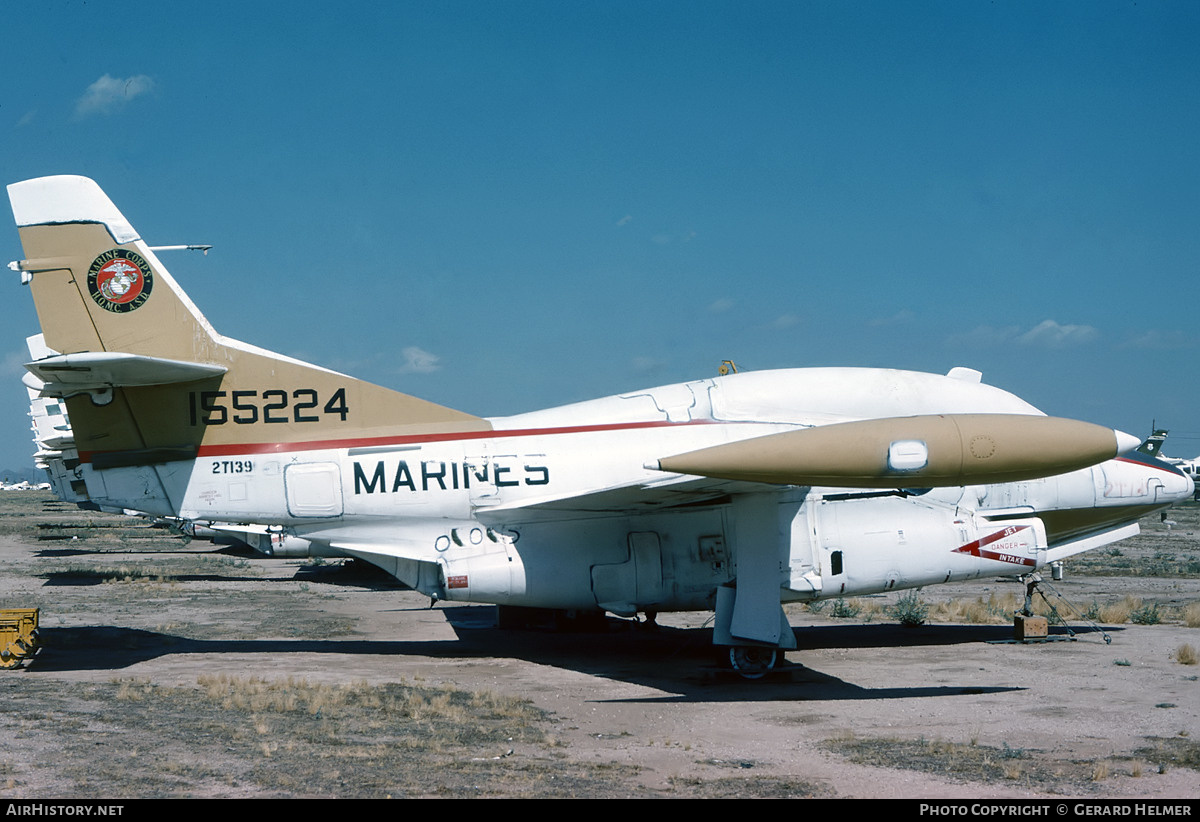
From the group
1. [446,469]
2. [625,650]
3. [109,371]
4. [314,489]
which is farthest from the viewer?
[625,650]

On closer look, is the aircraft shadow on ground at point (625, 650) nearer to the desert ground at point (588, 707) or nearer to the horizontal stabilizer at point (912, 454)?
the desert ground at point (588, 707)

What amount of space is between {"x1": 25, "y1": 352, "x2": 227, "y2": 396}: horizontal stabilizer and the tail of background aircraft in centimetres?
4

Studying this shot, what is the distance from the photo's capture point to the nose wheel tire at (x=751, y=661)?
12.8m

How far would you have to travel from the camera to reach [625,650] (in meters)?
15.3

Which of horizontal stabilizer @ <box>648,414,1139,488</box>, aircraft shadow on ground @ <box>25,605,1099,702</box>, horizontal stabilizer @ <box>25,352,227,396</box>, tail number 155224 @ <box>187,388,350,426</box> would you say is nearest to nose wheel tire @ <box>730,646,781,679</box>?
aircraft shadow on ground @ <box>25,605,1099,702</box>

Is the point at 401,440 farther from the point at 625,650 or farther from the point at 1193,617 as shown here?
the point at 1193,617

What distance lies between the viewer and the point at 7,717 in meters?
9.94

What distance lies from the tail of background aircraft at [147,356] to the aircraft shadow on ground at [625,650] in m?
3.31

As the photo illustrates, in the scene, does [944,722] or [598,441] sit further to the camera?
[598,441]

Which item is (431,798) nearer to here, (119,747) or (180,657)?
(119,747)

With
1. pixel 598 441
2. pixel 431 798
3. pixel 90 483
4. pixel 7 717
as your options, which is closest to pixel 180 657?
pixel 90 483

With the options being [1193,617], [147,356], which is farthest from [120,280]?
[1193,617]

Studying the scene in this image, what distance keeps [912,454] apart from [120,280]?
413 inches

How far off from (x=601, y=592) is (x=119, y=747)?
6351mm
